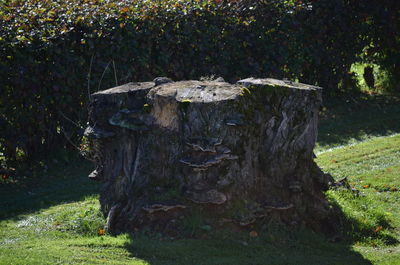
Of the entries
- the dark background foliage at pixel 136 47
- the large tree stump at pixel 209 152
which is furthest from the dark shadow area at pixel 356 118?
the large tree stump at pixel 209 152

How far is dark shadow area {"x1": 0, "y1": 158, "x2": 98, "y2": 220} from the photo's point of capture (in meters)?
8.48

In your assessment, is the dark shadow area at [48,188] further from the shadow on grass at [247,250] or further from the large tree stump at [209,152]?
the shadow on grass at [247,250]

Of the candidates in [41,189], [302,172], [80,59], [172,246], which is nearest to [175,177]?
[172,246]

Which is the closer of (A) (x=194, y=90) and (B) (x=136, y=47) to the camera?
(A) (x=194, y=90)

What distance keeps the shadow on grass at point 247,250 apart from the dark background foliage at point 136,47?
4196mm

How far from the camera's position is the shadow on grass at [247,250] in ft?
20.7

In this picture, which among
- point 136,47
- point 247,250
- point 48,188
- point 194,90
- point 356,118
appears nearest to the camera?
point 247,250

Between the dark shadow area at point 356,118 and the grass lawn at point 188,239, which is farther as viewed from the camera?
the dark shadow area at point 356,118

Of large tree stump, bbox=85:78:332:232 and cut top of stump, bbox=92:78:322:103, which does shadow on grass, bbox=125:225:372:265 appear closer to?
large tree stump, bbox=85:78:332:232

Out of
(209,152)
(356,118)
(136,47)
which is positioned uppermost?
(136,47)

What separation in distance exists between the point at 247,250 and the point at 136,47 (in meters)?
5.31

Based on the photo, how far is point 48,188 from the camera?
9.52m

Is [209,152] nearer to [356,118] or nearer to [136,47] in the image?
[136,47]

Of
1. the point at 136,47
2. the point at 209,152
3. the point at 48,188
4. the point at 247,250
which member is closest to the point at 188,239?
the point at 247,250
